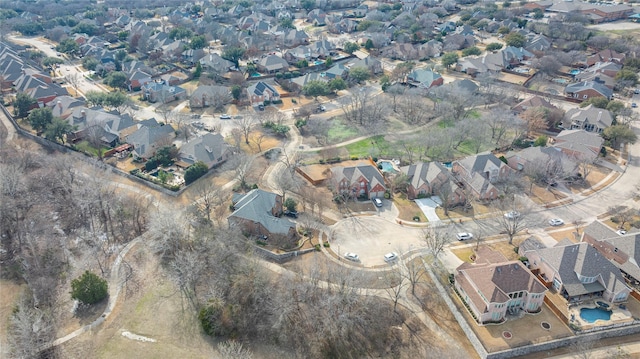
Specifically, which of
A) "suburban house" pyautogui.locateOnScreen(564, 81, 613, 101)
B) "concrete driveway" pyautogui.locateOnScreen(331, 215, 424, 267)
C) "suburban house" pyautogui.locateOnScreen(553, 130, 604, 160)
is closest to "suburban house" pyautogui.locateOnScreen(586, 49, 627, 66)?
"suburban house" pyautogui.locateOnScreen(564, 81, 613, 101)

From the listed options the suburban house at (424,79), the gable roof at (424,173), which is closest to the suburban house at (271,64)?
the suburban house at (424,79)

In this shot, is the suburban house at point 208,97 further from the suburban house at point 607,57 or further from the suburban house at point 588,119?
the suburban house at point 607,57

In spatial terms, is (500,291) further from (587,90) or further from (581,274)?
(587,90)

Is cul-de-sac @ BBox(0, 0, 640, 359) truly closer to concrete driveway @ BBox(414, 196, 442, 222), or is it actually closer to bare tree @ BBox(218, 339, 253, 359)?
concrete driveway @ BBox(414, 196, 442, 222)

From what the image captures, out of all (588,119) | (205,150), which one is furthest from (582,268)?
(205,150)

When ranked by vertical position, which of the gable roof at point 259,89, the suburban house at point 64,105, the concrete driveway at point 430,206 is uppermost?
the suburban house at point 64,105

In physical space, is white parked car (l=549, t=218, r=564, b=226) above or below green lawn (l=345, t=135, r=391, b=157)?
below
